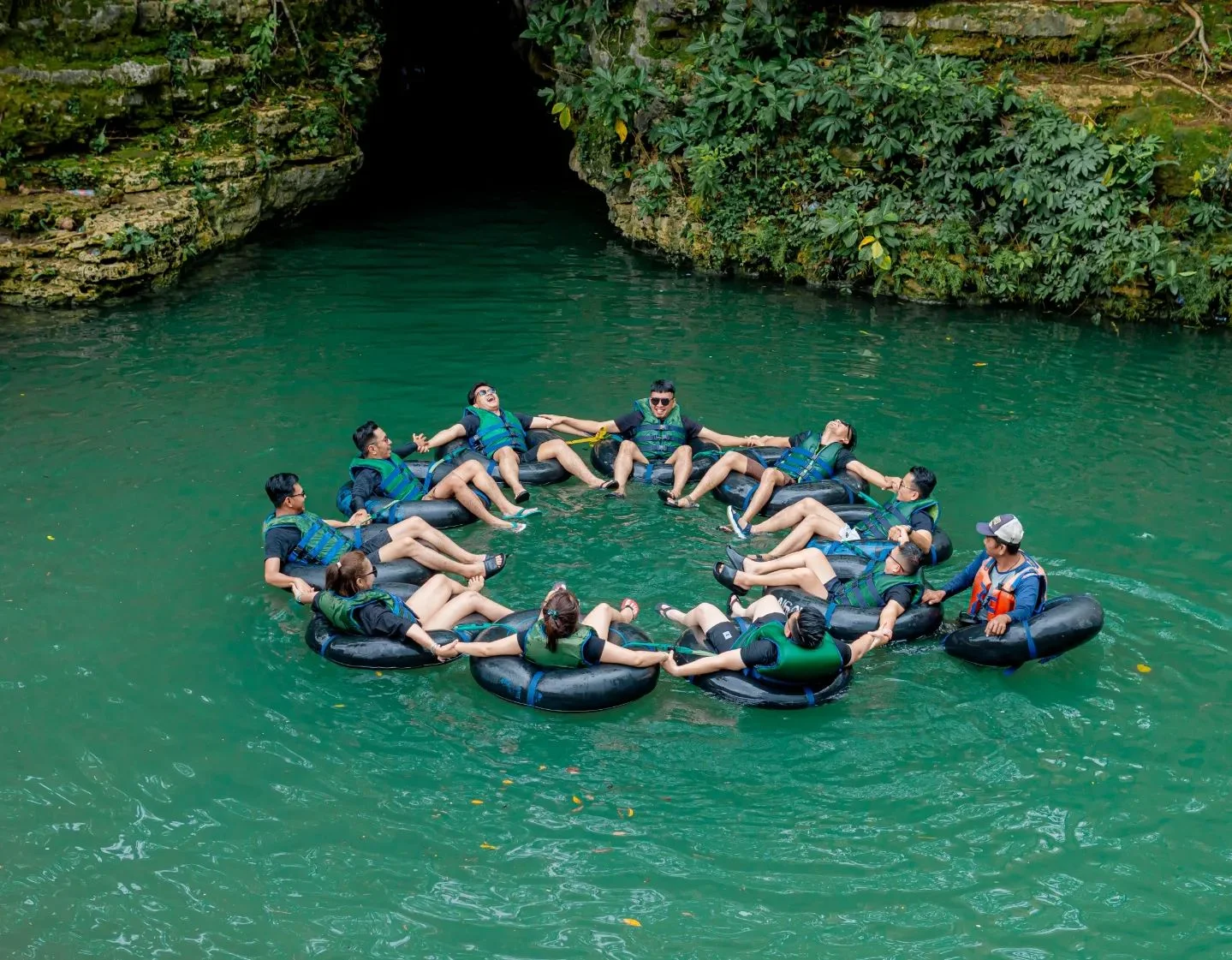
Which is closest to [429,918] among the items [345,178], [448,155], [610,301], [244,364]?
[244,364]

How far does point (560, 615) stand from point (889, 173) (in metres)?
11.9

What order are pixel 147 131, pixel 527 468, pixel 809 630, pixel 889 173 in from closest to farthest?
1. pixel 809 630
2. pixel 527 468
3. pixel 889 173
4. pixel 147 131

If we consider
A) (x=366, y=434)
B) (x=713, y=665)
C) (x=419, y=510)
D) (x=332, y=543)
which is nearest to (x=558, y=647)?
(x=713, y=665)

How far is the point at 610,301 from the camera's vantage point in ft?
56.8

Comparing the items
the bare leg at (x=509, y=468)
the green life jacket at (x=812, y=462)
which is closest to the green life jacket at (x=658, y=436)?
the green life jacket at (x=812, y=462)

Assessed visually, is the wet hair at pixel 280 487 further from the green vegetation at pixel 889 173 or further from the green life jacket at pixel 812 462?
the green vegetation at pixel 889 173

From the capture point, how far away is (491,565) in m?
9.89

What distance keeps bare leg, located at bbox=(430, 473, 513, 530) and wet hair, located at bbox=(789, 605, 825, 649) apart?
3.75 meters

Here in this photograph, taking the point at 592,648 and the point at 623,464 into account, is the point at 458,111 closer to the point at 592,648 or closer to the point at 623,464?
the point at 623,464

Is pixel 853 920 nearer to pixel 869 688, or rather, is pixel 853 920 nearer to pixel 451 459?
pixel 869 688

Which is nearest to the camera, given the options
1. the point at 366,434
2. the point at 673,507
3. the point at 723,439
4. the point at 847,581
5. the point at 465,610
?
the point at 465,610

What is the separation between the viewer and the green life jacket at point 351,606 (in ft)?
28.1

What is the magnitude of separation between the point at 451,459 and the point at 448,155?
1701cm

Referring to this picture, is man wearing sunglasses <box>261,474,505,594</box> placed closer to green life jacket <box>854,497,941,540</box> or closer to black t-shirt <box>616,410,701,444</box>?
black t-shirt <box>616,410,701,444</box>
